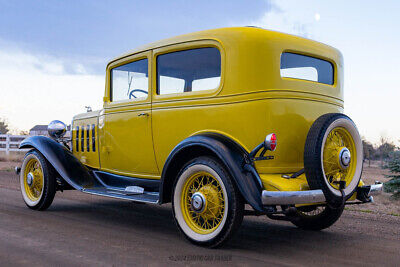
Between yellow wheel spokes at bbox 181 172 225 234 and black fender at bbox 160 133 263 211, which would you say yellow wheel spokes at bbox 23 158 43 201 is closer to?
black fender at bbox 160 133 263 211

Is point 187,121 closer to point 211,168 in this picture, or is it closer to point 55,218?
point 211,168

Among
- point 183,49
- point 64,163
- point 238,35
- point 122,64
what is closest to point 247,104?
point 238,35

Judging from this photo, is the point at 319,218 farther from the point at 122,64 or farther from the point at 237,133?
the point at 122,64

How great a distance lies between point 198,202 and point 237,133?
772 mm

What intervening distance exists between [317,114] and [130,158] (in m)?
2.37

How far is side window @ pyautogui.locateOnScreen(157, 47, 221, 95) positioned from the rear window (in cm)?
70

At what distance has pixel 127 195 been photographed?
500cm

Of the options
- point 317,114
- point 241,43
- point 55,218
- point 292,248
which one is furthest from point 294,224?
point 55,218

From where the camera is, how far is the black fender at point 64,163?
582 centimetres

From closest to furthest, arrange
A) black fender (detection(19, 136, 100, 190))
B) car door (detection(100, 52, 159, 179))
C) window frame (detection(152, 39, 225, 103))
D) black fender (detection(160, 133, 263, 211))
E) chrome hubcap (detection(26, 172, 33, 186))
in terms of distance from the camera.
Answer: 1. black fender (detection(160, 133, 263, 211))
2. window frame (detection(152, 39, 225, 103))
3. car door (detection(100, 52, 159, 179))
4. black fender (detection(19, 136, 100, 190))
5. chrome hubcap (detection(26, 172, 33, 186))

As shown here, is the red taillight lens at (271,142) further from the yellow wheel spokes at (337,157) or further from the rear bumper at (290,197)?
the yellow wheel spokes at (337,157)

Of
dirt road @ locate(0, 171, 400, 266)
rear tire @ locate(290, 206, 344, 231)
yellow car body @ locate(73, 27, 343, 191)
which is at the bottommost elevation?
dirt road @ locate(0, 171, 400, 266)

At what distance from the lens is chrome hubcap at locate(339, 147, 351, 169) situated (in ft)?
13.2

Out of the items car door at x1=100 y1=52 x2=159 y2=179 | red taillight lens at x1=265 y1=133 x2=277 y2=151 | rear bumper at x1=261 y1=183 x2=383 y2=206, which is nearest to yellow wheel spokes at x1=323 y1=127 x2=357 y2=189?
rear bumper at x1=261 y1=183 x2=383 y2=206
